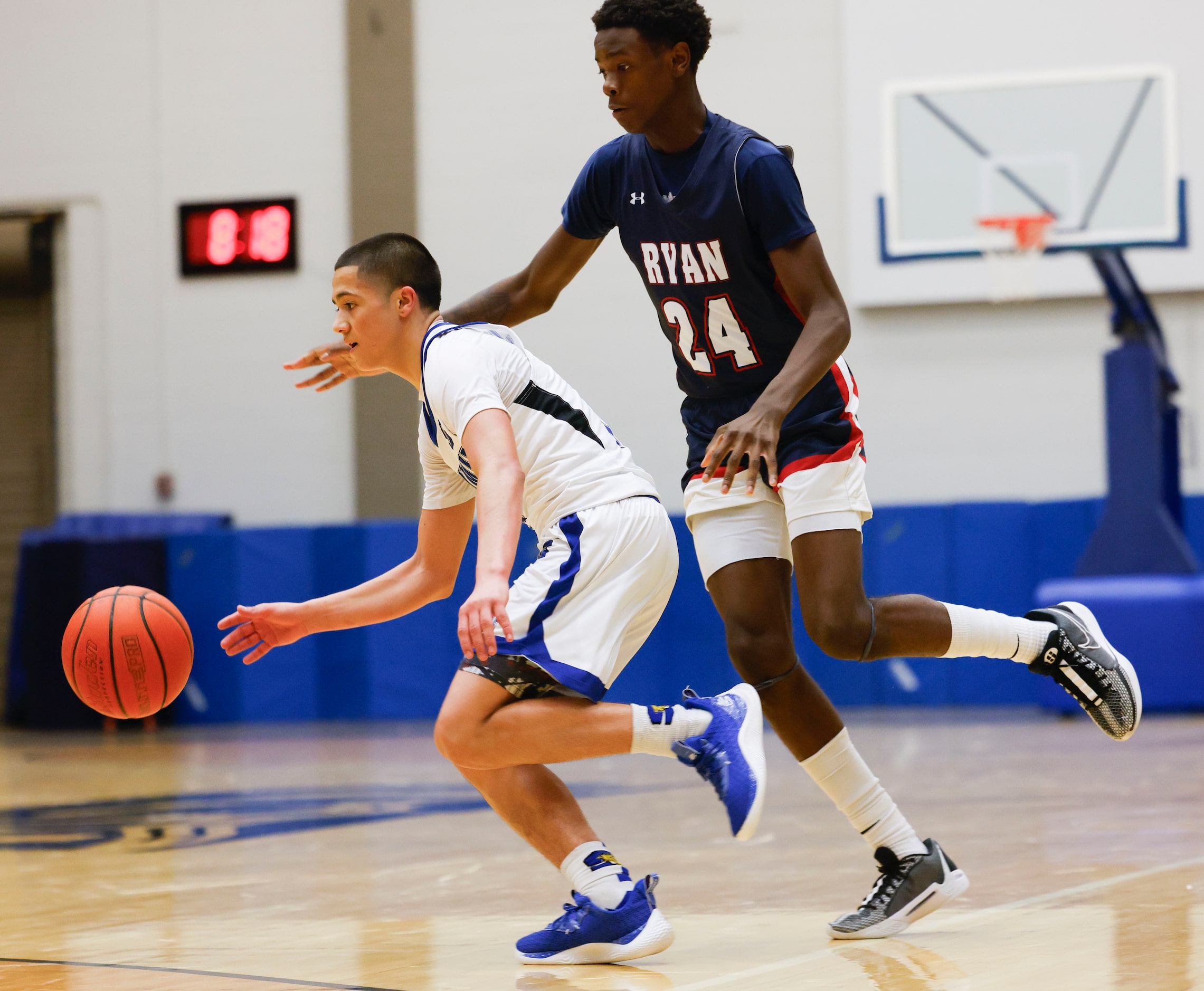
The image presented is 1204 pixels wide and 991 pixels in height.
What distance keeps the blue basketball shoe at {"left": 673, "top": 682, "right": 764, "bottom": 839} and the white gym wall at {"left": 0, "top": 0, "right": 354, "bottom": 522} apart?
9.43 m

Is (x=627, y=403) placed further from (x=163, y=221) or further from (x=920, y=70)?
(x=163, y=221)

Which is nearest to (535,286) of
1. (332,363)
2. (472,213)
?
(332,363)

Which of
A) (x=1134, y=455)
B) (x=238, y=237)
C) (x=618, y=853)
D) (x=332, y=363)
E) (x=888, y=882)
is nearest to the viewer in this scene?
(x=888, y=882)

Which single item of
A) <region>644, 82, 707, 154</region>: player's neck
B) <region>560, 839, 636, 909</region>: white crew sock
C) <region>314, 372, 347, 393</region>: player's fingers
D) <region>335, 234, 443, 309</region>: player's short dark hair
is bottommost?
<region>560, 839, 636, 909</region>: white crew sock

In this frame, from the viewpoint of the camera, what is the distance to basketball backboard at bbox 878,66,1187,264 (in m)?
10.6

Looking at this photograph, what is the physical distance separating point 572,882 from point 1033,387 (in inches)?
355

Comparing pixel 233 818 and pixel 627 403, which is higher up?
pixel 627 403

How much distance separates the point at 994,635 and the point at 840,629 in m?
0.41

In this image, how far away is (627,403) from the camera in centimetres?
1186

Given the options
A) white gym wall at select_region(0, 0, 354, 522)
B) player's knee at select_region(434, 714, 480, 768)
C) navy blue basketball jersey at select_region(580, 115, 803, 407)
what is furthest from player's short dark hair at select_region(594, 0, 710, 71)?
white gym wall at select_region(0, 0, 354, 522)

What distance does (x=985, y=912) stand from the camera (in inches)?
139

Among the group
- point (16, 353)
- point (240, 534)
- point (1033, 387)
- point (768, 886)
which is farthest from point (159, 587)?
point (768, 886)

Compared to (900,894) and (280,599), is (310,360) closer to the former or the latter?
(900,894)

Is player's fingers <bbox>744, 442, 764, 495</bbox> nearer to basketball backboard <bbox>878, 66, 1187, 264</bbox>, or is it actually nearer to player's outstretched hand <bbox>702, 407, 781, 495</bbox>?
player's outstretched hand <bbox>702, 407, 781, 495</bbox>
